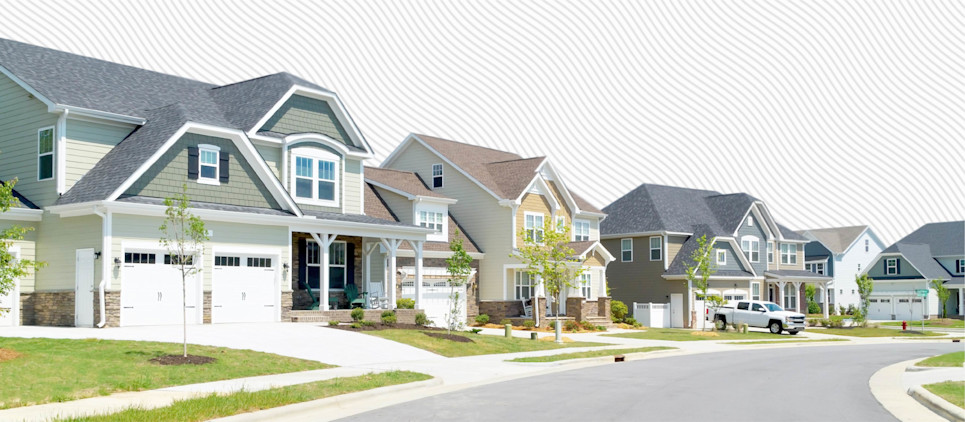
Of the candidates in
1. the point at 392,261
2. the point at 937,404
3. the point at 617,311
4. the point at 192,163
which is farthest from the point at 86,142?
the point at 617,311

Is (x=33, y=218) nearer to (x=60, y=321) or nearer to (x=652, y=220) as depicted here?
(x=60, y=321)

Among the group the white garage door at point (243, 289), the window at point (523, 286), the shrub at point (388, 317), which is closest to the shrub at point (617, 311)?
the window at point (523, 286)

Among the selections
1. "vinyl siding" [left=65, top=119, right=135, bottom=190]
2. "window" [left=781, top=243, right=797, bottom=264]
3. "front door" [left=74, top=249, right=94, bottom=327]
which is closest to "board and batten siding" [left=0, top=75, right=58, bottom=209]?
"vinyl siding" [left=65, top=119, right=135, bottom=190]

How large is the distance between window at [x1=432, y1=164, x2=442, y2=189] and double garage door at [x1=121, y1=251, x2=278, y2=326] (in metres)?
18.5

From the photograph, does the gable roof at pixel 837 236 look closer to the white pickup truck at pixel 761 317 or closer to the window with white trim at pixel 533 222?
the white pickup truck at pixel 761 317

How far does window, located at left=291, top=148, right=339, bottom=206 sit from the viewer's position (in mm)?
35438

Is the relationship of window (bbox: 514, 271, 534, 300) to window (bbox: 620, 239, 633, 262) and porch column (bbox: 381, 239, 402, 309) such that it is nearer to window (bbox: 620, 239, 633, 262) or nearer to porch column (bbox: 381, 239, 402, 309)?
porch column (bbox: 381, 239, 402, 309)

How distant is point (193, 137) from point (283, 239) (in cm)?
481

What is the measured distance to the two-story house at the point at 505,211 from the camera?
47.5 meters

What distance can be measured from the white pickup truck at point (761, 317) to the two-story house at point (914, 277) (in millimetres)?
32925

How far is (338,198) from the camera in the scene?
122ft

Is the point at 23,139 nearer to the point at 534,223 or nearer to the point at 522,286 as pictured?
the point at 522,286

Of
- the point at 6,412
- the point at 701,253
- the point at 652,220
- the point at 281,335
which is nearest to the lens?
the point at 6,412

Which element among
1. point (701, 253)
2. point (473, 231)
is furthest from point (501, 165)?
point (701, 253)
